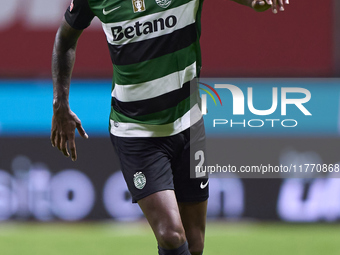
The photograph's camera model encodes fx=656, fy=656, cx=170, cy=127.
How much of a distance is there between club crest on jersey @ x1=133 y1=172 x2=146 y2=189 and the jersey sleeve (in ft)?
2.90

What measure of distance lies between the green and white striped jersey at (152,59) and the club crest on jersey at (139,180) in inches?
8.2

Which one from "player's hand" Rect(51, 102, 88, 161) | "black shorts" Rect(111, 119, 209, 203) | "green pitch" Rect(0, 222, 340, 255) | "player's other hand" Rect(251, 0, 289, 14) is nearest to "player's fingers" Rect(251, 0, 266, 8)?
"player's other hand" Rect(251, 0, 289, 14)

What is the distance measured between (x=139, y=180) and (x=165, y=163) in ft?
0.53

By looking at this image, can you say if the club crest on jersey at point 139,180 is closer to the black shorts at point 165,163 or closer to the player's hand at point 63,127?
the black shorts at point 165,163

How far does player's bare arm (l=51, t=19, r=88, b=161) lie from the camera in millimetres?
3549

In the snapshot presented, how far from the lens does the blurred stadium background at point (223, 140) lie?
19.2 feet

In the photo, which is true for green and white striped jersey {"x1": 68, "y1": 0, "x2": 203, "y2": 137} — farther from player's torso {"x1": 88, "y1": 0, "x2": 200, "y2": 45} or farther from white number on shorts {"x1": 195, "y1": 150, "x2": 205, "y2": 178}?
white number on shorts {"x1": 195, "y1": 150, "x2": 205, "y2": 178}

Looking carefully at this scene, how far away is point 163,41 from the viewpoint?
3230mm

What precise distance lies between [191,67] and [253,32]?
2.79 m

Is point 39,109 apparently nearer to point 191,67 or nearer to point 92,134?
point 92,134

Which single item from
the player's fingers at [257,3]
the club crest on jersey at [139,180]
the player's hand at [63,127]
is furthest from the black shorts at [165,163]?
the player's fingers at [257,3]

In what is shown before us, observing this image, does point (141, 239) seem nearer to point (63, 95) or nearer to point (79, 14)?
point (63, 95)

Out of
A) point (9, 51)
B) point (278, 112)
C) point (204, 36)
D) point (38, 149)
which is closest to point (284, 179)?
point (278, 112)

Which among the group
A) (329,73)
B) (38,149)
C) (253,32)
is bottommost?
(38,149)
